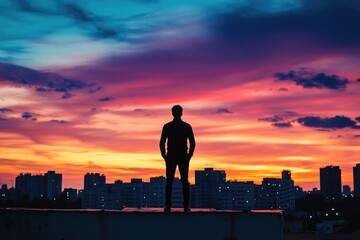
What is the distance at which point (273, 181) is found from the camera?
17788 centimetres

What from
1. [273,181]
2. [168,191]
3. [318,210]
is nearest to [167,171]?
[168,191]

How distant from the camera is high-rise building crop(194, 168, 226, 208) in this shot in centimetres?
15612

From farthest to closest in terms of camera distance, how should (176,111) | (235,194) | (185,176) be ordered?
(235,194) < (185,176) < (176,111)

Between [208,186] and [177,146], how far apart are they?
14935 centimetres

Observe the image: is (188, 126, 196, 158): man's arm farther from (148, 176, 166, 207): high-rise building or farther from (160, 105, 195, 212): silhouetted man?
(148, 176, 166, 207): high-rise building

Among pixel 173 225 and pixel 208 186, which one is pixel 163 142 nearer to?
pixel 173 225

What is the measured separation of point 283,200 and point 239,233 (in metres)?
164

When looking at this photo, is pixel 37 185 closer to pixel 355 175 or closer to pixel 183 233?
pixel 355 175

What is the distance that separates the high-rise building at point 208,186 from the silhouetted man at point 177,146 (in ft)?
460

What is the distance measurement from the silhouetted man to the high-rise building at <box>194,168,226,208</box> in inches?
5526

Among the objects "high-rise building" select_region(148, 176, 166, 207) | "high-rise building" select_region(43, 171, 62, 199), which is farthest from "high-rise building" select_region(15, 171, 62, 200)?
"high-rise building" select_region(148, 176, 166, 207)

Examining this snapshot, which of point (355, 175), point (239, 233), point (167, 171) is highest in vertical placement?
point (355, 175)

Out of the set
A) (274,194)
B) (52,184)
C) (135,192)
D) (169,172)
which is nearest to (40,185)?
(52,184)

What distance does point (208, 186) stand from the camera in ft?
529
